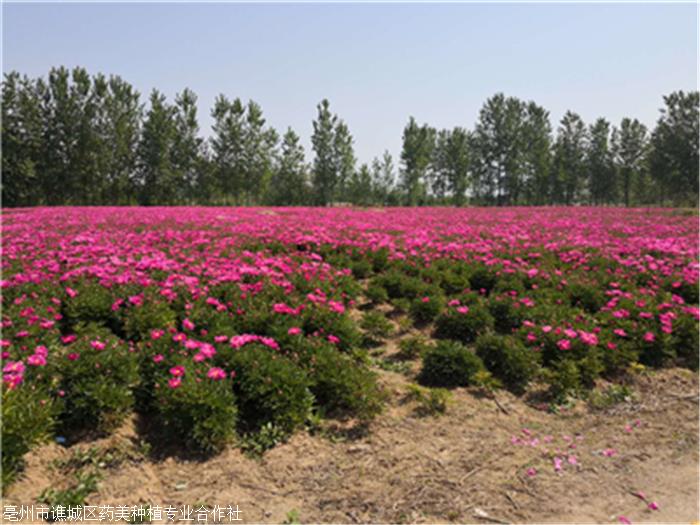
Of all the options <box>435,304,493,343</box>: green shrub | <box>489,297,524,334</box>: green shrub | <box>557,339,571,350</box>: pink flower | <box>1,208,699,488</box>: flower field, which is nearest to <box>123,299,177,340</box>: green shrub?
<box>1,208,699,488</box>: flower field

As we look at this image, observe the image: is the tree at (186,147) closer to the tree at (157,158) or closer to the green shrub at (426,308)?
the tree at (157,158)

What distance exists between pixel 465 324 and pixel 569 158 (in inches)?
2645

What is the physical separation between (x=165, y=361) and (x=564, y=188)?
230 feet

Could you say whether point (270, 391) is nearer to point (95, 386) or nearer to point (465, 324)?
point (95, 386)

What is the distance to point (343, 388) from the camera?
442 cm

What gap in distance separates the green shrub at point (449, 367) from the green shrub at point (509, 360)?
0.24m

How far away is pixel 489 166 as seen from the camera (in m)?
63.4

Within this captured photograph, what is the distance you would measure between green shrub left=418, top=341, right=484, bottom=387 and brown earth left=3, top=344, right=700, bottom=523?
0.53 m

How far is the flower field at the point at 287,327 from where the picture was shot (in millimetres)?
3844

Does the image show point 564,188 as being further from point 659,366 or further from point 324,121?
point 659,366

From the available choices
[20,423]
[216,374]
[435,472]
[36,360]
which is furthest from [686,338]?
[36,360]

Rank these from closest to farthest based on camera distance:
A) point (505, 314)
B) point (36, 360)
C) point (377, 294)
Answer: point (36, 360), point (505, 314), point (377, 294)

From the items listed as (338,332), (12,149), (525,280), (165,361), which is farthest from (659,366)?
(12,149)

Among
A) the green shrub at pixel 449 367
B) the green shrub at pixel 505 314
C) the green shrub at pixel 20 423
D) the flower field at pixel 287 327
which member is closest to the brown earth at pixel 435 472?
the green shrub at pixel 20 423
